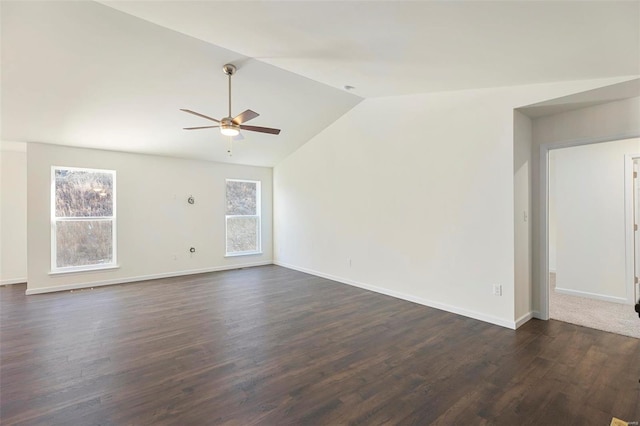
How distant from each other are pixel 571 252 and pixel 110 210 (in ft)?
26.3

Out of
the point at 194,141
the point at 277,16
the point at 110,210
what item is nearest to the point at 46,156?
the point at 110,210

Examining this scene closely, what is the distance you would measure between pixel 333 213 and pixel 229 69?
10.2ft

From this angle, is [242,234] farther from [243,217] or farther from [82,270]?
[82,270]

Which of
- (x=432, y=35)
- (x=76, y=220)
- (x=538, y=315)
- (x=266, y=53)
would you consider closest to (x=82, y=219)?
(x=76, y=220)

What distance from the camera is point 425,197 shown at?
166 inches

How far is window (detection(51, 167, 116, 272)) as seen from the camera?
5.20 m

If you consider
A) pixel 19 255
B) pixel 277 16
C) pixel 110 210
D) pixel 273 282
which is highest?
pixel 277 16

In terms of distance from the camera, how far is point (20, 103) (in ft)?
12.2

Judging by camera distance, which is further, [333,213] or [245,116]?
[333,213]

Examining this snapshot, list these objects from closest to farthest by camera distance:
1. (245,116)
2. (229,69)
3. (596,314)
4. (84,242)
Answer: (245,116) < (229,69) < (596,314) < (84,242)

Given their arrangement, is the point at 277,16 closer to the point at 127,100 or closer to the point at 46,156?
the point at 127,100

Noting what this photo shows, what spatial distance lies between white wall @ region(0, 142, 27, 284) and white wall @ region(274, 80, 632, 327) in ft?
18.8

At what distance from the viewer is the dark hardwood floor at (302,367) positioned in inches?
78.6

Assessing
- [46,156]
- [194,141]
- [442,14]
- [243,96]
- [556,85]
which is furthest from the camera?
[194,141]
